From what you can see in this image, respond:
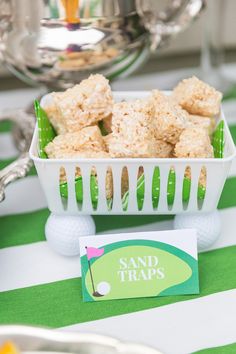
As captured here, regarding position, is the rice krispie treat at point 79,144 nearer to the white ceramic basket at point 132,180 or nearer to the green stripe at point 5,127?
the white ceramic basket at point 132,180

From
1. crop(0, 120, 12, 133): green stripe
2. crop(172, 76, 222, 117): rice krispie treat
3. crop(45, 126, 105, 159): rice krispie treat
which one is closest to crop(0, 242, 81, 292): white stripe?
crop(45, 126, 105, 159): rice krispie treat

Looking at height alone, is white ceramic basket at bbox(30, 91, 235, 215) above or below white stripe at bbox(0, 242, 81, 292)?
above

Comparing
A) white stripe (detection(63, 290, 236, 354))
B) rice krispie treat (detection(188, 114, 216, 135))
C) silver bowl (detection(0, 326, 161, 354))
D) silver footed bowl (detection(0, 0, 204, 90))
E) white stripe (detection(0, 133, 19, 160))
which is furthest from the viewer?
white stripe (detection(0, 133, 19, 160))

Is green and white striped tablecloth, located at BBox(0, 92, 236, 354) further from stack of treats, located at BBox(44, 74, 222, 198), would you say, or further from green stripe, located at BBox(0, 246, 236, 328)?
stack of treats, located at BBox(44, 74, 222, 198)

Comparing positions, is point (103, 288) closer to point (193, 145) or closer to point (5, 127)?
point (193, 145)

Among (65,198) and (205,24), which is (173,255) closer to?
(65,198)

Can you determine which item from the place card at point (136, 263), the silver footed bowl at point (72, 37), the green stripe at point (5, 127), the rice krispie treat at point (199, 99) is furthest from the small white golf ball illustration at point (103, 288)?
the green stripe at point (5, 127)
